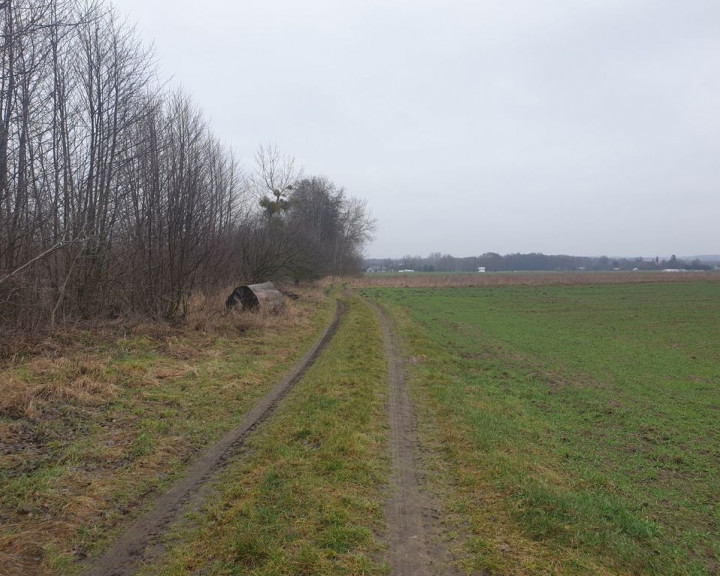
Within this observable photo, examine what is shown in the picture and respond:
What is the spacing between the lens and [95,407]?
685cm

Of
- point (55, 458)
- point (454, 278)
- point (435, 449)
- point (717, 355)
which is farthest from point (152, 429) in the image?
point (454, 278)

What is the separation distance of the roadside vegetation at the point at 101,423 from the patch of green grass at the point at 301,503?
75cm

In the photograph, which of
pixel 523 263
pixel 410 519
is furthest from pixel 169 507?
pixel 523 263

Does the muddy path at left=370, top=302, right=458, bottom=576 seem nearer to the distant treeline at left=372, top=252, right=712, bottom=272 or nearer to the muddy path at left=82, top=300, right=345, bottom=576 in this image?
the muddy path at left=82, top=300, right=345, bottom=576

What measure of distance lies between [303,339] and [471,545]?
37.0 feet

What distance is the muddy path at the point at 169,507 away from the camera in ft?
11.1

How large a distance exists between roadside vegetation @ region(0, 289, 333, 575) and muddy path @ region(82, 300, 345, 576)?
15 cm

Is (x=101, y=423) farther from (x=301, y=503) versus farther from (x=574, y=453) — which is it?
(x=574, y=453)

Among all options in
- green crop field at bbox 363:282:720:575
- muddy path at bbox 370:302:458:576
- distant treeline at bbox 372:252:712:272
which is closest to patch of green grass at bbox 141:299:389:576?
muddy path at bbox 370:302:458:576

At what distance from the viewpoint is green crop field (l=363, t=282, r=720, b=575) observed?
3779 mm

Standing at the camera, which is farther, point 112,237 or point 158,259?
point 158,259

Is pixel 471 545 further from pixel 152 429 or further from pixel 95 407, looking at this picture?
pixel 95 407

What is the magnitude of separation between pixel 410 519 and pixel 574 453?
3.31 meters

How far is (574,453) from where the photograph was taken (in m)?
6.26
